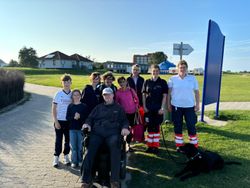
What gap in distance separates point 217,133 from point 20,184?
569 centimetres

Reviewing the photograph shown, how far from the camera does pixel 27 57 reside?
298 ft

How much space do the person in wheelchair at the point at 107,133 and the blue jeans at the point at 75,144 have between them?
29.9 inches

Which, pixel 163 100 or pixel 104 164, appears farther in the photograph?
pixel 163 100

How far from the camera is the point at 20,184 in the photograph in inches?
199

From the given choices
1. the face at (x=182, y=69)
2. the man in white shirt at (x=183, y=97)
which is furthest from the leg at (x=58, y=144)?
the face at (x=182, y=69)

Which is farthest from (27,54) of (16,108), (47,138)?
(47,138)

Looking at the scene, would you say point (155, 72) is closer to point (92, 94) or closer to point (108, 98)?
point (92, 94)

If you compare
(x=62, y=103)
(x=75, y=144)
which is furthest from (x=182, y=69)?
(x=75, y=144)

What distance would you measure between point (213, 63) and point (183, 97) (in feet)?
14.3

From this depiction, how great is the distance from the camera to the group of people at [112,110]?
16.6 ft

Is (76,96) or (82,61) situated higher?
(82,61)

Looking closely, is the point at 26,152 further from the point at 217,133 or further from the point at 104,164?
the point at 217,133

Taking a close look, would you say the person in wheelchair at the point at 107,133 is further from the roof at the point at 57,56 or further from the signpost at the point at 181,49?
the roof at the point at 57,56

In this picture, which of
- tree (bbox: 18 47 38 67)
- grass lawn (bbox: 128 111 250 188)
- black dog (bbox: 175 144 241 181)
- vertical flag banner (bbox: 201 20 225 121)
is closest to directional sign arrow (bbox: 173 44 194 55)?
vertical flag banner (bbox: 201 20 225 121)
